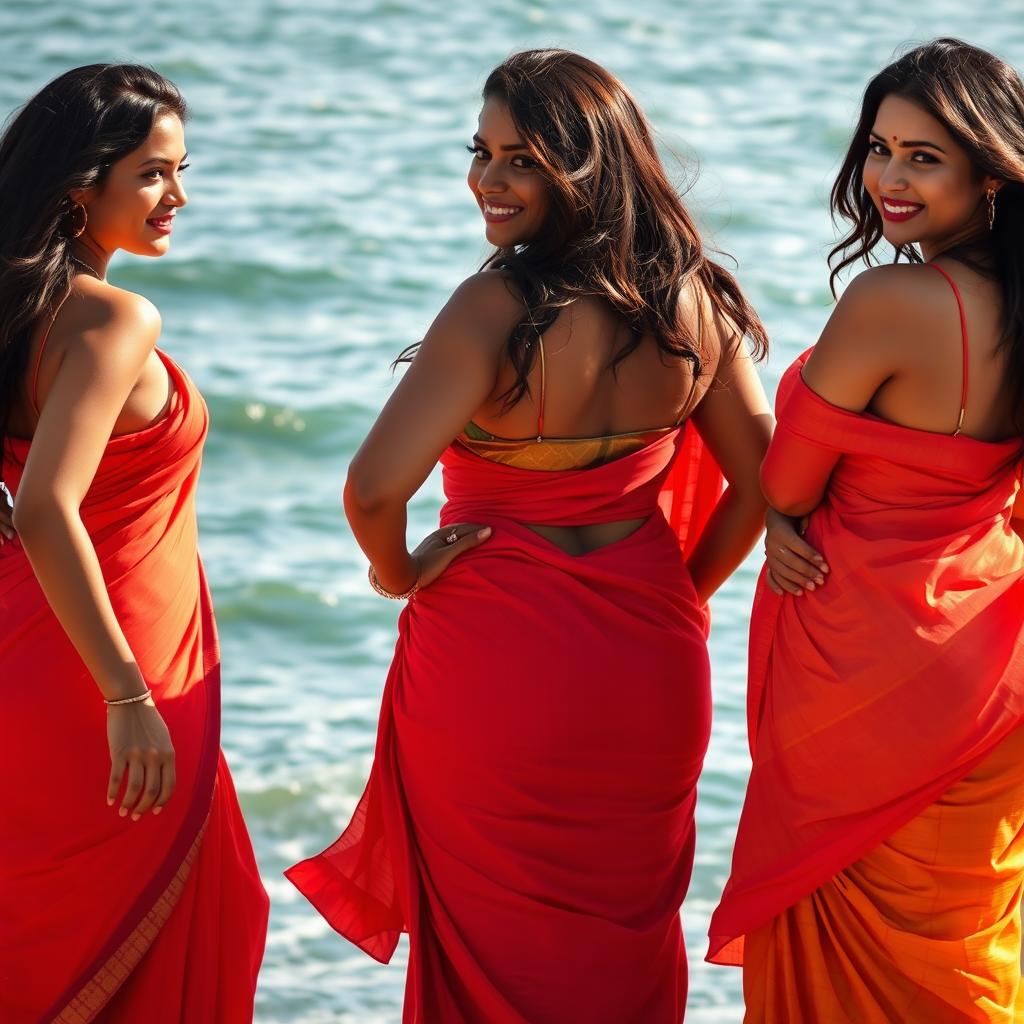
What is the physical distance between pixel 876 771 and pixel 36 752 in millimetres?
1404

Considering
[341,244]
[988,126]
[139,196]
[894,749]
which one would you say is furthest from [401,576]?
[341,244]

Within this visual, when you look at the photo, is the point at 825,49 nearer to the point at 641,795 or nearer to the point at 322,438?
the point at 322,438

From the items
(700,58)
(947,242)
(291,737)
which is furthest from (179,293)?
(947,242)

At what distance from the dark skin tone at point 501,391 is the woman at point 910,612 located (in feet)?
0.76

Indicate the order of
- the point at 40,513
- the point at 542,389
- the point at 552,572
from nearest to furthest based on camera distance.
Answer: the point at 40,513
the point at 542,389
the point at 552,572

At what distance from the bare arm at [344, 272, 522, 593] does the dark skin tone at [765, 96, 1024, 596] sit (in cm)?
53

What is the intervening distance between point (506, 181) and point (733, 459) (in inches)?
27.2

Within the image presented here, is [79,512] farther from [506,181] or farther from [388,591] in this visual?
[506,181]

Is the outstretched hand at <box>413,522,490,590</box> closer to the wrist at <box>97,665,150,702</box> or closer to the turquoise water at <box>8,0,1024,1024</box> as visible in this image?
the wrist at <box>97,665,150,702</box>

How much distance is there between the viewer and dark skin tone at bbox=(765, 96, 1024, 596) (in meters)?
2.76

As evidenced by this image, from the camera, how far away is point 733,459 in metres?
3.27

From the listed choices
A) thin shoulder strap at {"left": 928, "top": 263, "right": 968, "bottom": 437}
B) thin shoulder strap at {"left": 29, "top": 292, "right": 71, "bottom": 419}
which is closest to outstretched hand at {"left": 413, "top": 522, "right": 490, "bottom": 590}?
thin shoulder strap at {"left": 29, "top": 292, "right": 71, "bottom": 419}

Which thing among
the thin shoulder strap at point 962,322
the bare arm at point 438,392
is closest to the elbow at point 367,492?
the bare arm at point 438,392

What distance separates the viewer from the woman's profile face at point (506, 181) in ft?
9.79
